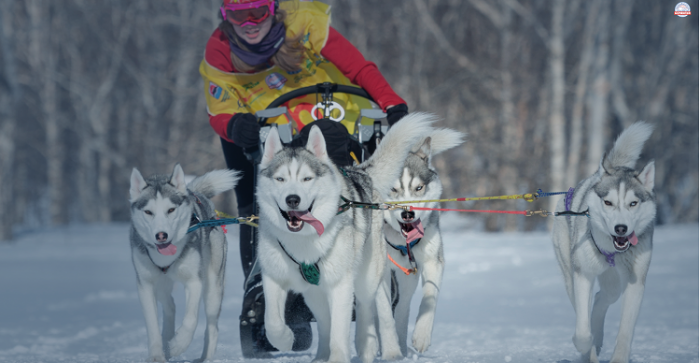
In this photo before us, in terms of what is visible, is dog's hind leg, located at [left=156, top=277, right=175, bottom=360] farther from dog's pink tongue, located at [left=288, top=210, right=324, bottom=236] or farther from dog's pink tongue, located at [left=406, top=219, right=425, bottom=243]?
dog's pink tongue, located at [left=406, top=219, right=425, bottom=243]

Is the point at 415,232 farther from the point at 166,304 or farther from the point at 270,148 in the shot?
the point at 166,304

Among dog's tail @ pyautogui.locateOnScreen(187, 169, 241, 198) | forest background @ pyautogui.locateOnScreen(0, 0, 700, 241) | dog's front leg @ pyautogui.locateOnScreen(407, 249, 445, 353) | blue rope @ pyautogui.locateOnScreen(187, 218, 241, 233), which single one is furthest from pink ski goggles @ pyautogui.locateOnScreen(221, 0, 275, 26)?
forest background @ pyautogui.locateOnScreen(0, 0, 700, 241)

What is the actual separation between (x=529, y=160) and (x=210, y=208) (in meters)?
11.2

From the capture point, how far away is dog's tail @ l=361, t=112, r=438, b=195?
315 cm

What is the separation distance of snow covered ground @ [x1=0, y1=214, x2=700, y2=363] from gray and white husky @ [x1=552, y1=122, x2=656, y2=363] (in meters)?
0.51

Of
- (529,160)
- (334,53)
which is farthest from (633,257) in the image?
(529,160)

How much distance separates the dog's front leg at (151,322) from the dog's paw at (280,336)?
0.62 metres

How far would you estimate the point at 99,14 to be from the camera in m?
18.7

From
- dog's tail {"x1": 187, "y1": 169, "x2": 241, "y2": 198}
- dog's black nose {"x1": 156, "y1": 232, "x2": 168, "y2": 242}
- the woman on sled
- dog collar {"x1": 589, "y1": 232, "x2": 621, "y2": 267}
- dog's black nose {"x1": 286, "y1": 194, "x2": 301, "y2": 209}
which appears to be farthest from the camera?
dog's tail {"x1": 187, "y1": 169, "x2": 241, "y2": 198}

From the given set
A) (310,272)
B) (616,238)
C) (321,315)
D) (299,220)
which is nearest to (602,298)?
(616,238)

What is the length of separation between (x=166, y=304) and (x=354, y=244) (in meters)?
1.19

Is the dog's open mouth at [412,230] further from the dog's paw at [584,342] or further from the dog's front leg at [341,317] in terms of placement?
the dog's paw at [584,342]

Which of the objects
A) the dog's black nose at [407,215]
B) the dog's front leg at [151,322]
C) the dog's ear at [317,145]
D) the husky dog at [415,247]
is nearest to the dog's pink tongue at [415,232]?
the husky dog at [415,247]

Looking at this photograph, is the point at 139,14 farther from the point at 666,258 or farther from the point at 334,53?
the point at 334,53
